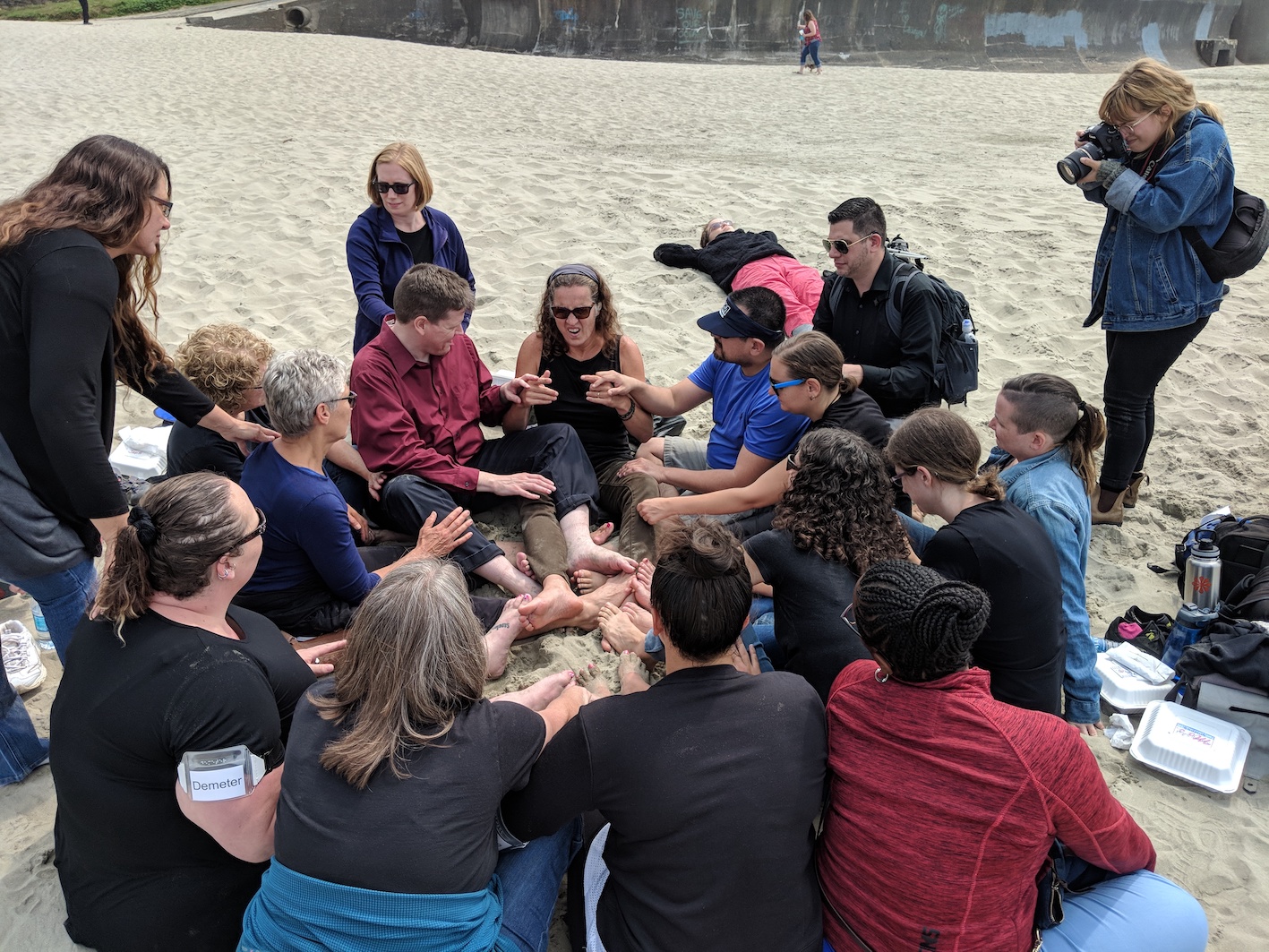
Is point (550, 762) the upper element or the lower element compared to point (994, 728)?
lower

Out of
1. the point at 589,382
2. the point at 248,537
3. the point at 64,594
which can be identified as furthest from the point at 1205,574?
the point at 64,594

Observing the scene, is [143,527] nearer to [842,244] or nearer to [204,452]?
[204,452]

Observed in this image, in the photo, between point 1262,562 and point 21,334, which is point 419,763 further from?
point 1262,562

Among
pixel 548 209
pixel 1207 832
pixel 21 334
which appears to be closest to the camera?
pixel 21 334

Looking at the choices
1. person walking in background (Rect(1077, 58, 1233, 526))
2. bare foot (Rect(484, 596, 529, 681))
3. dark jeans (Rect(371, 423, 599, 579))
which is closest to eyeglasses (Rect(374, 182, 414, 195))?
dark jeans (Rect(371, 423, 599, 579))

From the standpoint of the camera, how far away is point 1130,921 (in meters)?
2.21

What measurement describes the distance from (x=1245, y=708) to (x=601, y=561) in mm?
2535

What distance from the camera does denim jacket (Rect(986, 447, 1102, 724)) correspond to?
2.99m

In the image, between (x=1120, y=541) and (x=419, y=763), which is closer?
(x=419, y=763)

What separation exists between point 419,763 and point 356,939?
39 cm

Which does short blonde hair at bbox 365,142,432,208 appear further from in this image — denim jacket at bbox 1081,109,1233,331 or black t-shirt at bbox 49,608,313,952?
denim jacket at bbox 1081,109,1233,331

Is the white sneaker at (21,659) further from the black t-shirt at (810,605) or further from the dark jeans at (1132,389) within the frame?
the dark jeans at (1132,389)

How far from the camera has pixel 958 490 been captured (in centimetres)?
286

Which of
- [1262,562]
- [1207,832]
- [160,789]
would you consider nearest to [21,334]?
[160,789]
